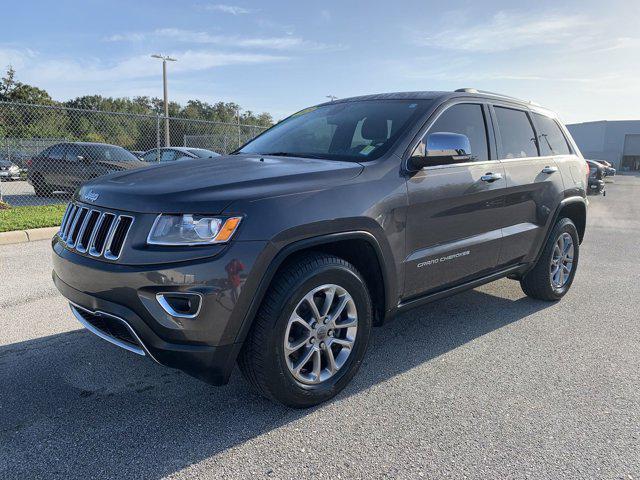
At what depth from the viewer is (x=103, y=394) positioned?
2.96 metres

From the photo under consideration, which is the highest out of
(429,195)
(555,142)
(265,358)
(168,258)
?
(555,142)

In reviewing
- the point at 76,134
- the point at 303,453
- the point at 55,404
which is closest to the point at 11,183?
the point at 76,134

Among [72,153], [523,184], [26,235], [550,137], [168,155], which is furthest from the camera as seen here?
[168,155]

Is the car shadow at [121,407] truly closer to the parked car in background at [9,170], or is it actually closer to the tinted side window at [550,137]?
the tinted side window at [550,137]

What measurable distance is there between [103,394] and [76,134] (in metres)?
13.2

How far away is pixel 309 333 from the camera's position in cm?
276

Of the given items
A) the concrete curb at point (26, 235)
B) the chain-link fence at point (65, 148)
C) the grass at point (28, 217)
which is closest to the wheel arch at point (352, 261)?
the concrete curb at point (26, 235)

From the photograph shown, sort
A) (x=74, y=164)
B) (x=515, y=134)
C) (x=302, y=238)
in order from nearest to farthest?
(x=302, y=238) < (x=515, y=134) < (x=74, y=164)

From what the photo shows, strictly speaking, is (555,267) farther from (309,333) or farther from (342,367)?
(309,333)

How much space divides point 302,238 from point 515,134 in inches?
103

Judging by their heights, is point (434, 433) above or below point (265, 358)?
below

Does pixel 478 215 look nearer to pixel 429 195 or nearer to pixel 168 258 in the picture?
pixel 429 195

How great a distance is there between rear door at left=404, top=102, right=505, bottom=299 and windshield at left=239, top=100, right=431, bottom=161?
248mm

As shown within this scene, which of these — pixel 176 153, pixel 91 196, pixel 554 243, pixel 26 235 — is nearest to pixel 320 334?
pixel 91 196
